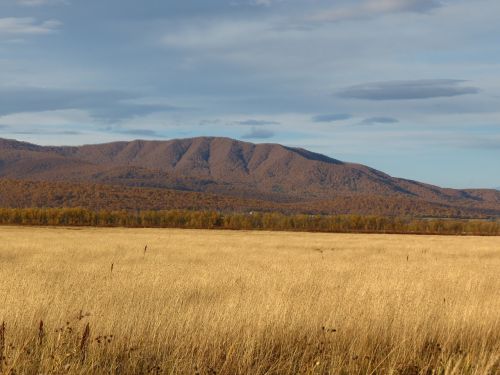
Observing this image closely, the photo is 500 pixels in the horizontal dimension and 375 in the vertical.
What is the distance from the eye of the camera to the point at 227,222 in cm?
10044

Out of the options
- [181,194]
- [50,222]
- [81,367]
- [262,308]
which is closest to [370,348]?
[262,308]

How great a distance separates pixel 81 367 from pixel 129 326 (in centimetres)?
207

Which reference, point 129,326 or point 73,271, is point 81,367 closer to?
point 129,326

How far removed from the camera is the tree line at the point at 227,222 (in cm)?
9262

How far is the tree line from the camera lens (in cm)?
9262

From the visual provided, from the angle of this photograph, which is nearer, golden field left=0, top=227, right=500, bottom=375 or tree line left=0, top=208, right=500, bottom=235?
golden field left=0, top=227, right=500, bottom=375

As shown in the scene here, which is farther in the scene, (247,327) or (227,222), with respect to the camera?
(227,222)

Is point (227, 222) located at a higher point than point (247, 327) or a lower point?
lower

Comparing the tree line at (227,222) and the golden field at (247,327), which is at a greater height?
the golden field at (247,327)

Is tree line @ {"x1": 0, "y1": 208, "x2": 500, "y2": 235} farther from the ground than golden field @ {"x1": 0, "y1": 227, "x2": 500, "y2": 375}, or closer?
closer

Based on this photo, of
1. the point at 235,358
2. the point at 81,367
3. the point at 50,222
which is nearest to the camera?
the point at 81,367

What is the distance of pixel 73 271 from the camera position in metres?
18.5

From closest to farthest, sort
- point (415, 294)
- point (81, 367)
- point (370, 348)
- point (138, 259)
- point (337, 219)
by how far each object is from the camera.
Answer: point (81, 367)
point (370, 348)
point (415, 294)
point (138, 259)
point (337, 219)

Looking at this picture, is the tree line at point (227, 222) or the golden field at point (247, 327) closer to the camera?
the golden field at point (247, 327)
